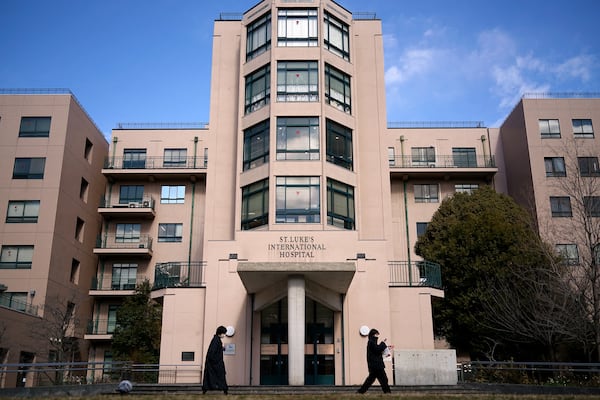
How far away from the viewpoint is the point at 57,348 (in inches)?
1347

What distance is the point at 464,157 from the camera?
42375 mm

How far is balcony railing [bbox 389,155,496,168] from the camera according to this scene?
41.9 m

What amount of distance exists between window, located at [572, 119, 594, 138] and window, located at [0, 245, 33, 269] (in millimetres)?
35508

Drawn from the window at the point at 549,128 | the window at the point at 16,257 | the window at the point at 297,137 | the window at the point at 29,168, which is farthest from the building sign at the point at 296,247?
the window at the point at 549,128

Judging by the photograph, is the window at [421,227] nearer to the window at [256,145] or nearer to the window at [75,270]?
the window at [256,145]

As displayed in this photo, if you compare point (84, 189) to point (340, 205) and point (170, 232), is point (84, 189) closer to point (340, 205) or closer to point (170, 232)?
point (170, 232)

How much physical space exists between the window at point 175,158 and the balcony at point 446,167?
14.6 m

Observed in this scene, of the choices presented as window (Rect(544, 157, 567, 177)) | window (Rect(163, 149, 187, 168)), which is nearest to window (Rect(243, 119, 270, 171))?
A: window (Rect(163, 149, 187, 168))

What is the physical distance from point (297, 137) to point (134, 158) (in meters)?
19.1

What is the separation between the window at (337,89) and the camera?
29.5 meters

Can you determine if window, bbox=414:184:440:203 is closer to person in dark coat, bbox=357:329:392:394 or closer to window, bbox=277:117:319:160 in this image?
window, bbox=277:117:319:160

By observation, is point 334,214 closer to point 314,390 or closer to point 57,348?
point 314,390

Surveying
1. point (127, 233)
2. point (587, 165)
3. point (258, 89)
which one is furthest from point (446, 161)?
point (127, 233)

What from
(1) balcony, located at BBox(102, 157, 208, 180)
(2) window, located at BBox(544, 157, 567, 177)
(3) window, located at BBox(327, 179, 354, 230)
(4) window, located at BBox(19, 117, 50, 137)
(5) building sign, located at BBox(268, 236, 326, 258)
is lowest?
(5) building sign, located at BBox(268, 236, 326, 258)
